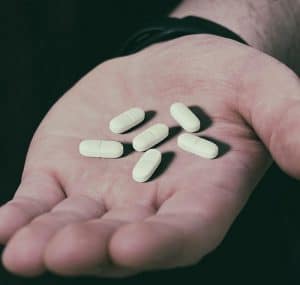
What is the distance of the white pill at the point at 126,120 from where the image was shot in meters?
1.69

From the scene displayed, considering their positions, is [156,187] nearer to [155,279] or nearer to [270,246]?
[155,279]

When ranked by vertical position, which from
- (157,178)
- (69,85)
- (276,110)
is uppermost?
(276,110)

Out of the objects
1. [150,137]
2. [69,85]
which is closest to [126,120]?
[150,137]

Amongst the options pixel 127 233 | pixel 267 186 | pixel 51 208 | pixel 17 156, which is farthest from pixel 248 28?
pixel 127 233

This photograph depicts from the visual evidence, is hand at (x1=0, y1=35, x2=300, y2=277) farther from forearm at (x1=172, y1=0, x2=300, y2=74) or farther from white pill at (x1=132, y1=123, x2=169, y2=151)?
forearm at (x1=172, y1=0, x2=300, y2=74)

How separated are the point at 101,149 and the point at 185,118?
0.26 meters

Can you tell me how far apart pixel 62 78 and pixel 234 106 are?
1162 mm

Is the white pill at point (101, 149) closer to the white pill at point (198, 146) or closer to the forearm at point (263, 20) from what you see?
the white pill at point (198, 146)

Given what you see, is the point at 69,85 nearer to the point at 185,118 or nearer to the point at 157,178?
the point at 185,118

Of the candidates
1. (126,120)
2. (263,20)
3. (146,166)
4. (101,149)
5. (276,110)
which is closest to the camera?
(276,110)

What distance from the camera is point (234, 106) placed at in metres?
1.55

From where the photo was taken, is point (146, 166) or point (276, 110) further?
point (146, 166)

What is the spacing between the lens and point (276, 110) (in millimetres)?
1348

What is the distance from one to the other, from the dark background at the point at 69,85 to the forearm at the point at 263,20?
0.30m
